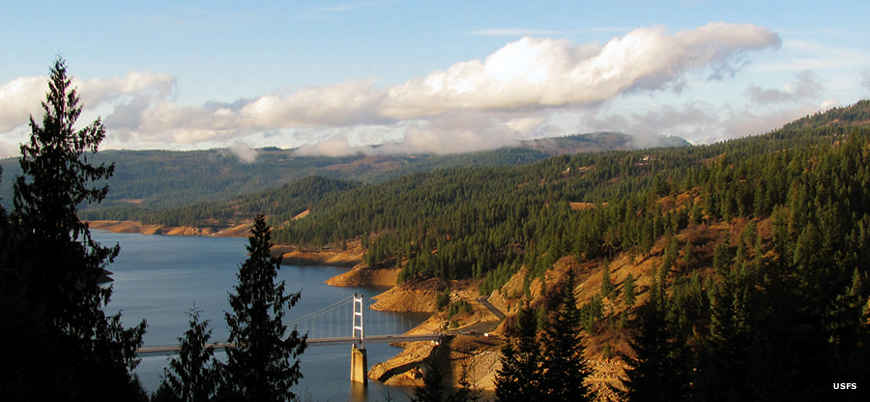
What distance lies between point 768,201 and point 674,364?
61320 mm

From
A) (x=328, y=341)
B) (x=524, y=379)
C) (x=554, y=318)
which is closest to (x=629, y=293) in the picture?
(x=328, y=341)

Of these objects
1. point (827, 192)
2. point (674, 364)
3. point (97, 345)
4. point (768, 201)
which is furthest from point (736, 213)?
point (97, 345)

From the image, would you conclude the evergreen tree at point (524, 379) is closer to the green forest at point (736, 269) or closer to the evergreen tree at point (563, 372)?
the evergreen tree at point (563, 372)

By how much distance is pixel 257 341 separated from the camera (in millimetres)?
22891

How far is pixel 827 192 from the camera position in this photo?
83812 millimetres

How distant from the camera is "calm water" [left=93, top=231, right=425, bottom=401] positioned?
6450cm

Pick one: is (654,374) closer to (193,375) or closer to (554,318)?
(554,318)

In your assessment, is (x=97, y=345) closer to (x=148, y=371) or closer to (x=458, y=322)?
(x=148, y=371)

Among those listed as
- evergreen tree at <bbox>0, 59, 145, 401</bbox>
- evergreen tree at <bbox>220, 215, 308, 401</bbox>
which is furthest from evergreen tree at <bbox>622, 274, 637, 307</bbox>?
evergreen tree at <bbox>0, 59, 145, 401</bbox>

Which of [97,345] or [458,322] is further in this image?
[458,322]

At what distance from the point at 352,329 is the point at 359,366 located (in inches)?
853

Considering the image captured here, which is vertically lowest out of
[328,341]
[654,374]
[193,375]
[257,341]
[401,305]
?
[328,341]

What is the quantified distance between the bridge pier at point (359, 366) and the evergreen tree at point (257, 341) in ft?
149

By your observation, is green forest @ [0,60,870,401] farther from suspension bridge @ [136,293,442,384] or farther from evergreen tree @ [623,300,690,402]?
suspension bridge @ [136,293,442,384]
